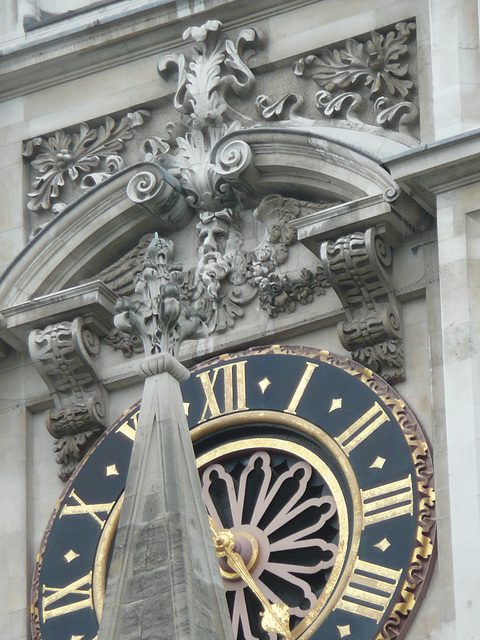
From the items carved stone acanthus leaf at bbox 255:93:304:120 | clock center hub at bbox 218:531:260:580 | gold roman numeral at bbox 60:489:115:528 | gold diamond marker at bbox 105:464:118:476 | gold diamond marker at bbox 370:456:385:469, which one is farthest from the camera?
carved stone acanthus leaf at bbox 255:93:304:120

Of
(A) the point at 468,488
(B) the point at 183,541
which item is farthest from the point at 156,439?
(A) the point at 468,488

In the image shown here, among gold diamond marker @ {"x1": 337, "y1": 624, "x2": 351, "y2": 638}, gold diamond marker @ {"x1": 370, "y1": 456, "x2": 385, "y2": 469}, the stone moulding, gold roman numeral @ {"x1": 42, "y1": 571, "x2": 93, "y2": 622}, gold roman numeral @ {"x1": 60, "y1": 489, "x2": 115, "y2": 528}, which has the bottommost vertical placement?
gold diamond marker @ {"x1": 337, "y1": 624, "x2": 351, "y2": 638}

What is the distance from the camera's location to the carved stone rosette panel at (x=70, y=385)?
16.5m

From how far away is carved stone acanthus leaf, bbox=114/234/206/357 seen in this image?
15.1 metres

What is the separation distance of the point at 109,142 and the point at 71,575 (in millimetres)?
2639

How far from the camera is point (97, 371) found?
16.7 meters

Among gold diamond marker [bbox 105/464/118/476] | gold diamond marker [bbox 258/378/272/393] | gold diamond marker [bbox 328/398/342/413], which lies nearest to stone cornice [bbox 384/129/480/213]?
gold diamond marker [bbox 328/398/342/413]

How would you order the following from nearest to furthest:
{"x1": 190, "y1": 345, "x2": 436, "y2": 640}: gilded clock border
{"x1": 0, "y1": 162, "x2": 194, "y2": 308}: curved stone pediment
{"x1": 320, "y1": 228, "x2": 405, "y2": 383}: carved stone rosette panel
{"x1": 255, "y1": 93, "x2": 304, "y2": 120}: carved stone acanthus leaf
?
{"x1": 190, "y1": 345, "x2": 436, "y2": 640}: gilded clock border → {"x1": 320, "y1": 228, "x2": 405, "y2": 383}: carved stone rosette panel → {"x1": 255, "y1": 93, "x2": 304, "y2": 120}: carved stone acanthus leaf → {"x1": 0, "y1": 162, "x2": 194, "y2": 308}: curved stone pediment

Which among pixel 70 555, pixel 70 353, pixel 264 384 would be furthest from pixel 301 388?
pixel 70 555

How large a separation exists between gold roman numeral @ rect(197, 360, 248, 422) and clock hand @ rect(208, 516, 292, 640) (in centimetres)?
63

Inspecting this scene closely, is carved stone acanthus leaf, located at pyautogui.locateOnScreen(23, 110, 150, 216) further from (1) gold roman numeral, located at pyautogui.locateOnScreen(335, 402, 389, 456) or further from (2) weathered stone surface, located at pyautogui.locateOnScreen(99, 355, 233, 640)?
(2) weathered stone surface, located at pyautogui.locateOnScreen(99, 355, 233, 640)

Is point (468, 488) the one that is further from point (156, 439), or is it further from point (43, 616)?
point (43, 616)

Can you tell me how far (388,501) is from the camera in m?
15.4

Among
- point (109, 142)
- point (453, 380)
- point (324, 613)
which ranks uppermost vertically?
point (109, 142)
